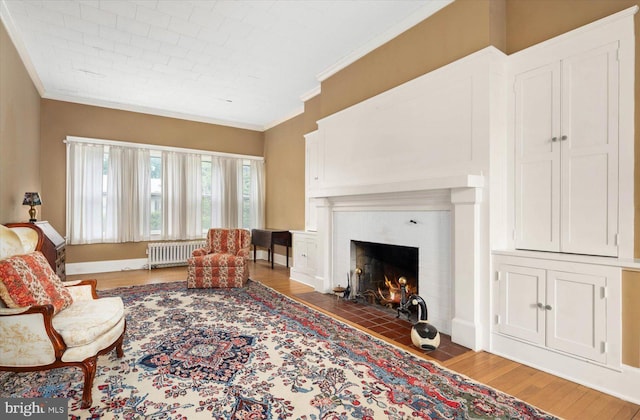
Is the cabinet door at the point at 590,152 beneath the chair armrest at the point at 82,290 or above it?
above

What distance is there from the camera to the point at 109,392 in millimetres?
2105

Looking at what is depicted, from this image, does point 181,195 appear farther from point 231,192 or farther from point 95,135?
point 95,135

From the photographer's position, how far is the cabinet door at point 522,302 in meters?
2.48

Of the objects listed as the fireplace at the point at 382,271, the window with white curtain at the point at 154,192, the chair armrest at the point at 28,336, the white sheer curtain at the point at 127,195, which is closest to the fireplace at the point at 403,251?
the fireplace at the point at 382,271

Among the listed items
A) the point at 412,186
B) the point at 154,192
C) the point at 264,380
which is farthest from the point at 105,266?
the point at 412,186

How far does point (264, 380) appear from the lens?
226cm

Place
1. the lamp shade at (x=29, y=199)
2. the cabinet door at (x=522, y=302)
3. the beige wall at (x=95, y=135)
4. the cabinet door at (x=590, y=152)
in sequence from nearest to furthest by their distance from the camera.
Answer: the cabinet door at (x=590, y=152), the cabinet door at (x=522, y=302), the lamp shade at (x=29, y=199), the beige wall at (x=95, y=135)

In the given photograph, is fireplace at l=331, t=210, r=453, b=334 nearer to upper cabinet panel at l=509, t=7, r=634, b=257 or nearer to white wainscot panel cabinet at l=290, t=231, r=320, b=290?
white wainscot panel cabinet at l=290, t=231, r=320, b=290

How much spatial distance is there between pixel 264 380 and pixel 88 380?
3.51 feet

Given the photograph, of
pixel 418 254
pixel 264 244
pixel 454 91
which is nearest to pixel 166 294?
pixel 264 244

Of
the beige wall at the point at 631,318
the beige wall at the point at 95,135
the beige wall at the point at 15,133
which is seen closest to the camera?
the beige wall at the point at 631,318

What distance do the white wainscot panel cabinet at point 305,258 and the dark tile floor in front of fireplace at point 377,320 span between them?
600mm

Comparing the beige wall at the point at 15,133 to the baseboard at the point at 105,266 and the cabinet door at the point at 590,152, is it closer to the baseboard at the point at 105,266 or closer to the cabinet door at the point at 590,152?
the baseboard at the point at 105,266

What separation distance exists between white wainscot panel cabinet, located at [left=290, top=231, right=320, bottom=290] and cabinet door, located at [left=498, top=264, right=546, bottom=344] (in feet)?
9.08
